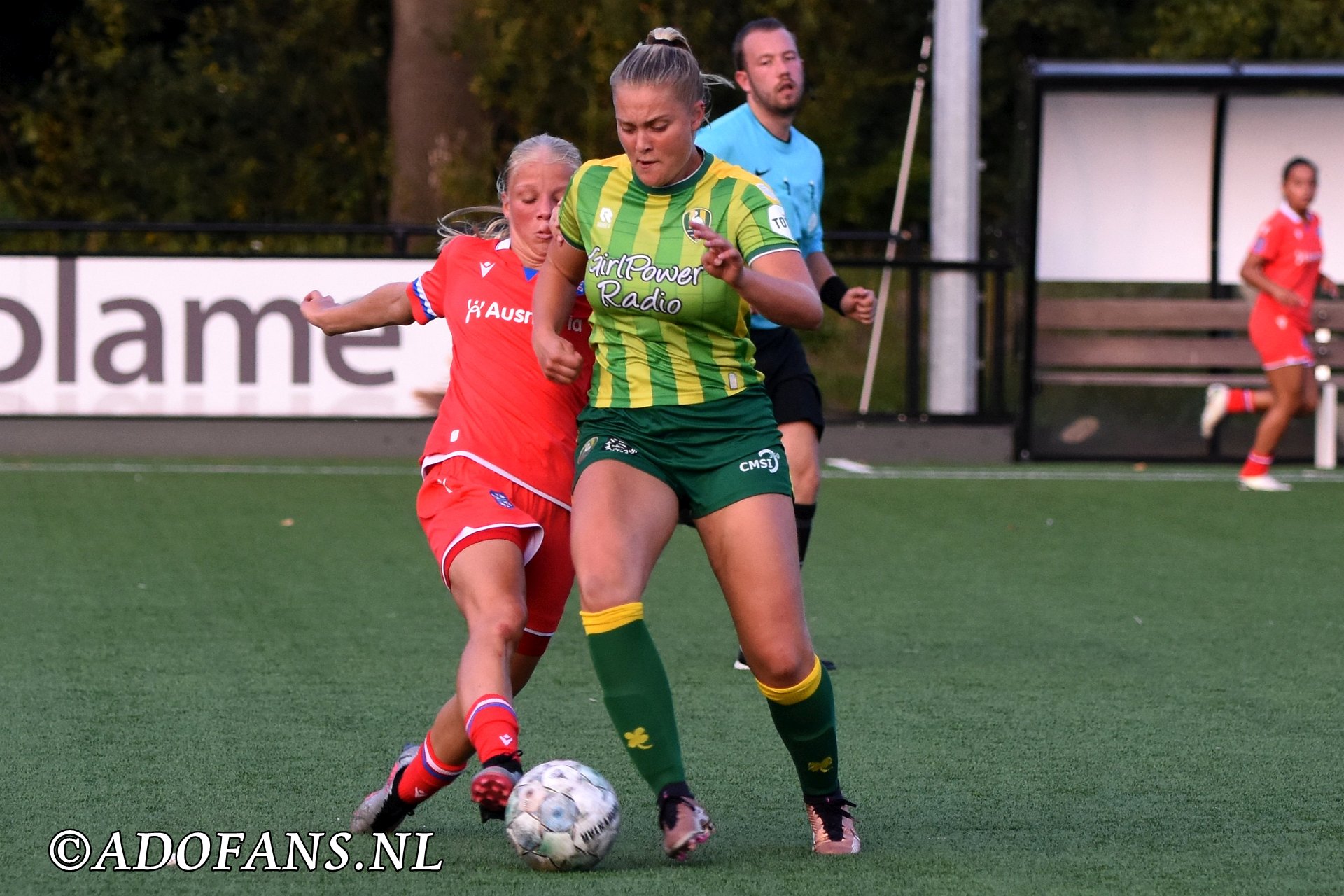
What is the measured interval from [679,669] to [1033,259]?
8.79 metres

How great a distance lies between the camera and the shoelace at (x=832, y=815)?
175 inches

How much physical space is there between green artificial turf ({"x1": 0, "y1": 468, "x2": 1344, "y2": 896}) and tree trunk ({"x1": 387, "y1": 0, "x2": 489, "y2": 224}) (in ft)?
31.5

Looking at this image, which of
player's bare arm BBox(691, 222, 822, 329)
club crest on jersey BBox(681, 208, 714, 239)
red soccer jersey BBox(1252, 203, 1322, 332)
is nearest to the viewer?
player's bare arm BBox(691, 222, 822, 329)

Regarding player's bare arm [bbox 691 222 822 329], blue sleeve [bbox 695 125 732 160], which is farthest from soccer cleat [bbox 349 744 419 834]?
blue sleeve [bbox 695 125 732 160]

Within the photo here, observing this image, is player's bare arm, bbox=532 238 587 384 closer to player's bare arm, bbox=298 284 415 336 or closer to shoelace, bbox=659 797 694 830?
player's bare arm, bbox=298 284 415 336

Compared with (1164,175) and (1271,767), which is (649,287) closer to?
(1271,767)

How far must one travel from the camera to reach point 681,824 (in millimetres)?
4184

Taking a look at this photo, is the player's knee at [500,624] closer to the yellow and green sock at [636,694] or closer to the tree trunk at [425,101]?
the yellow and green sock at [636,694]

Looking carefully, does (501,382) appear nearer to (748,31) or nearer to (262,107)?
(748,31)

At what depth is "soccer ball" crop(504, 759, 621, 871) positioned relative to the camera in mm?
4211

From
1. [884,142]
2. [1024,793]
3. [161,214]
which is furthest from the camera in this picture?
[884,142]

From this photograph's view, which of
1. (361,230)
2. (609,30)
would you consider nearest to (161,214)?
(609,30)

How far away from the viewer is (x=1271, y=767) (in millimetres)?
5324

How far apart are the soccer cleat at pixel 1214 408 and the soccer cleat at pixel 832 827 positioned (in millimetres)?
9904
